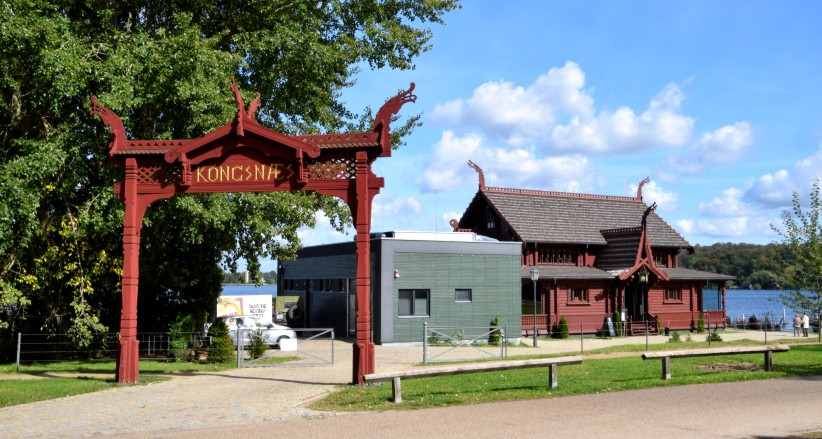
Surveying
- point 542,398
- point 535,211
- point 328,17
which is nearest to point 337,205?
point 328,17

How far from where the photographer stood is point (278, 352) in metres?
26.3

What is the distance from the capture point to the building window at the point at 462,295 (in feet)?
110

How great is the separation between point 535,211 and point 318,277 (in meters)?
12.5

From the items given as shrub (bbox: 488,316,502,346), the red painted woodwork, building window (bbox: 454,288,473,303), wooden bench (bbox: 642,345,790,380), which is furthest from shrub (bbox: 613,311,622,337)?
wooden bench (bbox: 642,345,790,380)

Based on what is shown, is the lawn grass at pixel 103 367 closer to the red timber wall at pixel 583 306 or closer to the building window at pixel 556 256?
the red timber wall at pixel 583 306

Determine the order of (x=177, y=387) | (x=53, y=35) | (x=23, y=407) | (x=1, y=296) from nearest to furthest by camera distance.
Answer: (x=23, y=407) → (x=177, y=387) → (x=53, y=35) → (x=1, y=296)

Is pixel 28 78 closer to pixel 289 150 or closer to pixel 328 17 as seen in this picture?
pixel 289 150

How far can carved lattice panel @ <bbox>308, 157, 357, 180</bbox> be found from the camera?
16703 millimetres

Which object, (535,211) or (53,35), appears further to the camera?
(535,211)

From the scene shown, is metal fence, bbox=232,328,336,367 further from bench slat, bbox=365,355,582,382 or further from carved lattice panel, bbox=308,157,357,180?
bench slat, bbox=365,355,582,382

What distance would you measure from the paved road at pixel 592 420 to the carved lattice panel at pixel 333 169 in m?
5.97

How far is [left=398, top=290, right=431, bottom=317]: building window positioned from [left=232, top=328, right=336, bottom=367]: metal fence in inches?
146

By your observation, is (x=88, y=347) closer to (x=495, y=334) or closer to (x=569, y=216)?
(x=495, y=334)

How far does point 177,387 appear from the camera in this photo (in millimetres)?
16328
